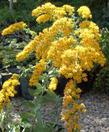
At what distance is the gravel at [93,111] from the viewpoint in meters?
5.14

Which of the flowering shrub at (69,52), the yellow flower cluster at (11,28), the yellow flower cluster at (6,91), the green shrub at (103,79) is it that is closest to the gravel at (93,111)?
the green shrub at (103,79)

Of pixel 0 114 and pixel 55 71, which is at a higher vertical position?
pixel 55 71

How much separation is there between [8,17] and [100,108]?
4.52 metres

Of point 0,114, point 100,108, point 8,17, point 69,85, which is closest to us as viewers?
point 69,85

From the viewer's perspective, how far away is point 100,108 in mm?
5695

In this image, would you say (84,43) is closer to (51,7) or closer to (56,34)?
(56,34)

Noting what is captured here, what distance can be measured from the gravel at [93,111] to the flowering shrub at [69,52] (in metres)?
1.59

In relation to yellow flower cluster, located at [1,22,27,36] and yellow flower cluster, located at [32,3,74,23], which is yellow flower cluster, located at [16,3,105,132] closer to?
yellow flower cluster, located at [32,3,74,23]

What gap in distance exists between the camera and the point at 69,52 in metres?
3.06

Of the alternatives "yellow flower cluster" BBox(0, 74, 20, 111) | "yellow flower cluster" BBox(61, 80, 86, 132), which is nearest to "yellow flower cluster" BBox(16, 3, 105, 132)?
"yellow flower cluster" BBox(61, 80, 86, 132)

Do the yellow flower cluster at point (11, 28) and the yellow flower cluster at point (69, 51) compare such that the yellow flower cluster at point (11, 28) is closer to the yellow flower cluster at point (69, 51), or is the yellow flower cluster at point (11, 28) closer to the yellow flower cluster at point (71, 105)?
the yellow flower cluster at point (69, 51)

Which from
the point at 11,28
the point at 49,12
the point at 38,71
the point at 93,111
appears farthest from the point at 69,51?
the point at 93,111

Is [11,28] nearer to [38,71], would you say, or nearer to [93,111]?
[38,71]

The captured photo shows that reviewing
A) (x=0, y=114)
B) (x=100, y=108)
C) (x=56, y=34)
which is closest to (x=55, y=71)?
(x=56, y=34)
